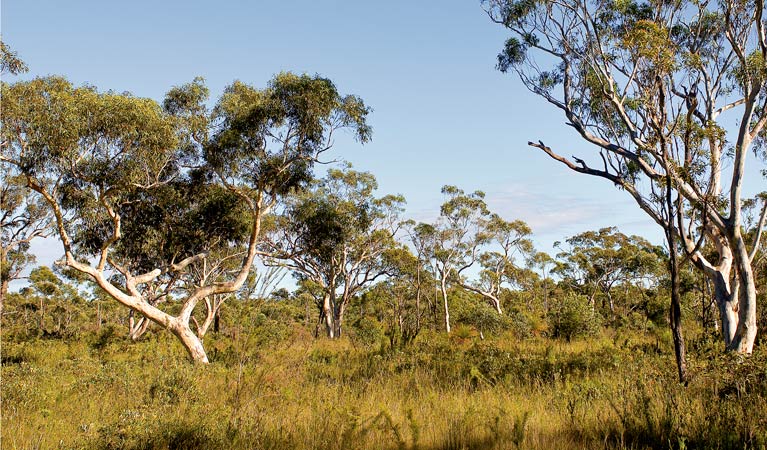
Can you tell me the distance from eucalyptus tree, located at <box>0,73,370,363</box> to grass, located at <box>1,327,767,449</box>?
4.66m

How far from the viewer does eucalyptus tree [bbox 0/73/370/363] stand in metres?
12.3

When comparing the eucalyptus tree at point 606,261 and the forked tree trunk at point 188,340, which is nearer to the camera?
the forked tree trunk at point 188,340

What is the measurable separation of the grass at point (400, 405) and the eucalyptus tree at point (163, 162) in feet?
Result: 15.3

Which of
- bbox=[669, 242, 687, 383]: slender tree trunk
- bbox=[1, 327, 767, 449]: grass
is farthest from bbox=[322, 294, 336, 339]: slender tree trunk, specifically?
bbox=[669, 242, 687, 383]: slender tree trunk

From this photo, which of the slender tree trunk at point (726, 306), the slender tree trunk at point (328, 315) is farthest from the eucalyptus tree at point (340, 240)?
the slender tree trunk at point (726, 306)

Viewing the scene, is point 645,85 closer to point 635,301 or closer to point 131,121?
point 131,121

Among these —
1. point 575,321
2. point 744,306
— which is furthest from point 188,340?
point 744,306

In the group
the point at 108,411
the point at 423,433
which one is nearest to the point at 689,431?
the point at 423,433

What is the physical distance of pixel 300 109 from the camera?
14.3 m

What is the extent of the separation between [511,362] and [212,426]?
6248mm

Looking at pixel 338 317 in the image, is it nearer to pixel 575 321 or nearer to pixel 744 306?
pixel 575 321

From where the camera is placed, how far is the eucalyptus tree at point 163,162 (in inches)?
484

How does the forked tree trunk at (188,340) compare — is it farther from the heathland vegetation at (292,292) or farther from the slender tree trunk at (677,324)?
the slender tree trunk at (677,324)

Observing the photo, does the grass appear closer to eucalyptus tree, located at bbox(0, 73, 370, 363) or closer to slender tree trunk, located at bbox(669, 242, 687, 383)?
slender tree trunk, located at bbox(669, 242, 687, 383)
